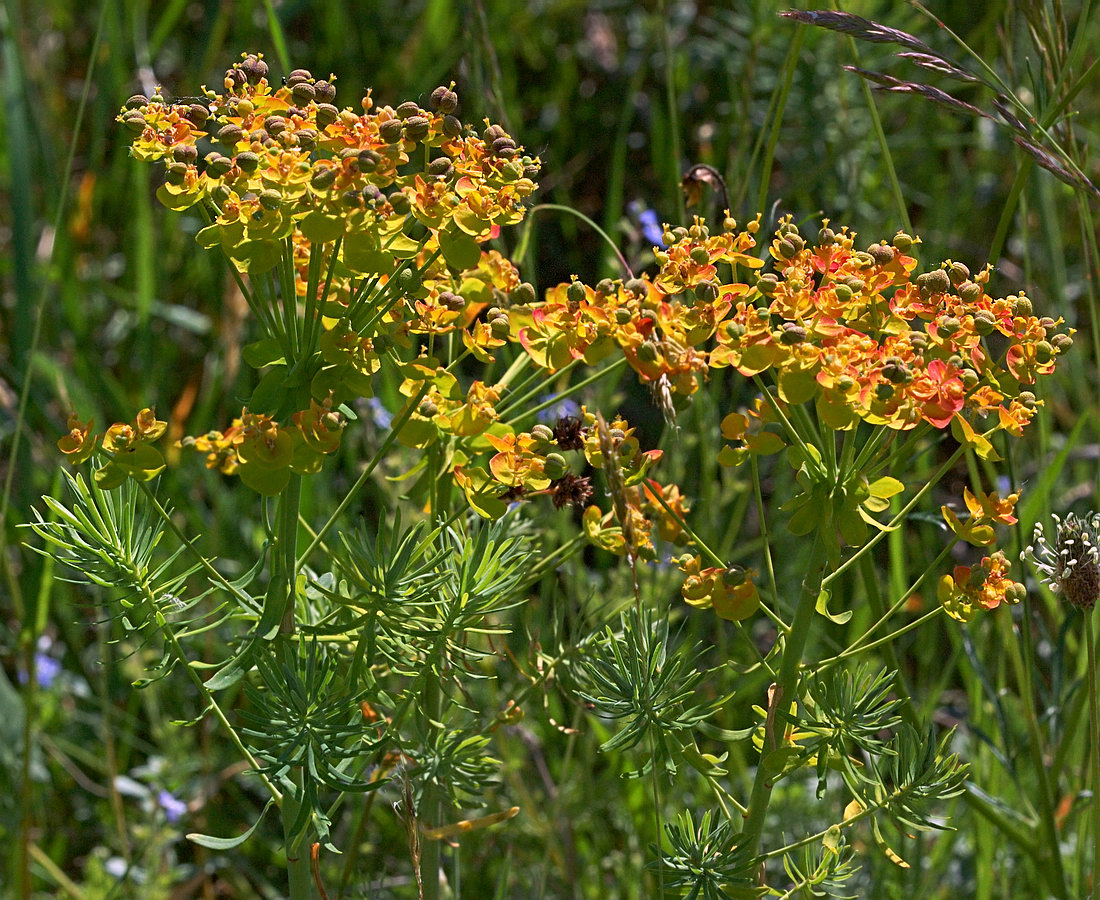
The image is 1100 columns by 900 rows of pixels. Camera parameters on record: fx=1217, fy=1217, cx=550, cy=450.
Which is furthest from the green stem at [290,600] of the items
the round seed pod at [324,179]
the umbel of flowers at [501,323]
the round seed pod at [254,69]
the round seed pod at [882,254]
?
the round seed pod at [882,254]

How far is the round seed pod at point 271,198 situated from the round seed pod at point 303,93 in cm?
14

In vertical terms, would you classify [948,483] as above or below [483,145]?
below

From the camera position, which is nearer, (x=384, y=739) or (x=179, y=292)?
(x=384, y=739)

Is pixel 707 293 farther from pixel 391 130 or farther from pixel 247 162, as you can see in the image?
pixel 247 162

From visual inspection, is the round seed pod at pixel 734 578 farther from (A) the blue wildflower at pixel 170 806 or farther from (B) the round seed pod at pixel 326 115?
(A) the blue wildflower at pixel 170 806

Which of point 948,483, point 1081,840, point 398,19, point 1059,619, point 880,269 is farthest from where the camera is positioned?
point 398,19

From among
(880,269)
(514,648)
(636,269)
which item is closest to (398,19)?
(636,269)

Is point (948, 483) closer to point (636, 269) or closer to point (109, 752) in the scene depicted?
point (636, 269)

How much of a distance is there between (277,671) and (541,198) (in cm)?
209

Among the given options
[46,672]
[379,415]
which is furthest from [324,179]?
[46,672]

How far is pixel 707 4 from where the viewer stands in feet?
11.4

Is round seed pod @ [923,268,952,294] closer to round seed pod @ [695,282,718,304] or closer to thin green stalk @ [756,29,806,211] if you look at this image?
round seed pod @ [695,282,718,304]

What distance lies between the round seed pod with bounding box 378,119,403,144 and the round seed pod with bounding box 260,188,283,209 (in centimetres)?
10

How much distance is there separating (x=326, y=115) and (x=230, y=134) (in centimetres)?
8
